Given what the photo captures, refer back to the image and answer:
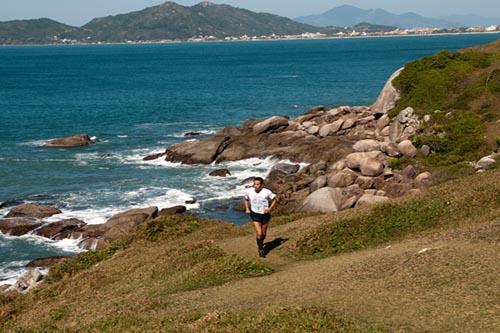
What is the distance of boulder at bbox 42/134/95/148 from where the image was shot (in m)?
73.7

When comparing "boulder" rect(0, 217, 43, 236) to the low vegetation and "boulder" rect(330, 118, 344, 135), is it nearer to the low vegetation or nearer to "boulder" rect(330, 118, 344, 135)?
the low vegetation

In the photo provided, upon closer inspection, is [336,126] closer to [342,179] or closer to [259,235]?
[342,179]

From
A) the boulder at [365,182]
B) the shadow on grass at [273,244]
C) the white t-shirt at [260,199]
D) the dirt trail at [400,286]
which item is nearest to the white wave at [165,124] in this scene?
the boulder at [365,182]

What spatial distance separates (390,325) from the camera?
1551 centimetres

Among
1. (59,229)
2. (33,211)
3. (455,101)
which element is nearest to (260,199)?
(59,229)

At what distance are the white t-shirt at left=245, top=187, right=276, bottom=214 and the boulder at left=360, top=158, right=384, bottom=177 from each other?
78.6ft

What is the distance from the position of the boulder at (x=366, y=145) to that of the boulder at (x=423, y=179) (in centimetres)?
888

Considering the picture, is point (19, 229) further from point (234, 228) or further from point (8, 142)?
point (8, 142)

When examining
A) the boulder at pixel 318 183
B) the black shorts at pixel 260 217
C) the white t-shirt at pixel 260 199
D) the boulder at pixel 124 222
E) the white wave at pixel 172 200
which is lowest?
the white wave at pixel 172 200

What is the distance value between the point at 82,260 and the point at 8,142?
52.2 meters

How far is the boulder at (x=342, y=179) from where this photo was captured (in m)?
44.8

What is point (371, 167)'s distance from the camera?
4528 cm

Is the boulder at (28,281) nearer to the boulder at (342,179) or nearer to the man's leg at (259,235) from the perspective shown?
the man's leg at (259,235)

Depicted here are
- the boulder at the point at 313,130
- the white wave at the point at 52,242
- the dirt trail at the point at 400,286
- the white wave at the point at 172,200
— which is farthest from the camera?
the boulder at the point at 313,130
